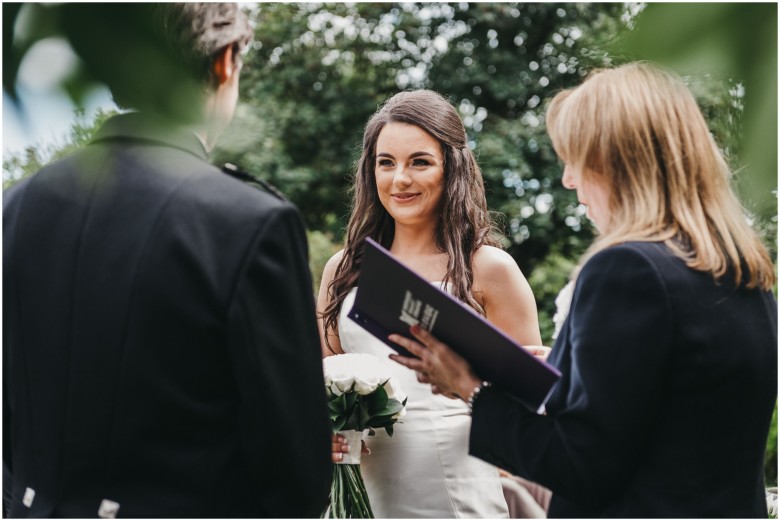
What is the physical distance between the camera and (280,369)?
5.24 ft

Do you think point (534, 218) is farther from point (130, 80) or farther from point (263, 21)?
point (130, 80)

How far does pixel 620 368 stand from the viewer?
1.66 meters

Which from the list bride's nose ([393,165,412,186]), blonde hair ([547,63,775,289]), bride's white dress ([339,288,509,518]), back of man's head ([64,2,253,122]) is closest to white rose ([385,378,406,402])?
bride's white dress ([339,288,509,518])

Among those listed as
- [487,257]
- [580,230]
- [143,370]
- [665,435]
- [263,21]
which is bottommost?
[665,435]

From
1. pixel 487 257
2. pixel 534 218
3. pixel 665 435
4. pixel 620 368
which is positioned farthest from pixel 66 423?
pixel 534 218

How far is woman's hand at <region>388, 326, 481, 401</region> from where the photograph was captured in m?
1.93

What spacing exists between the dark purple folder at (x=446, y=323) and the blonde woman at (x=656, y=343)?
83 millimetres

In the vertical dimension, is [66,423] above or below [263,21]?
below

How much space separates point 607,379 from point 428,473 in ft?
5.43

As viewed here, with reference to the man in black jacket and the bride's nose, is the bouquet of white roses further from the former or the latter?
the man in black jacket

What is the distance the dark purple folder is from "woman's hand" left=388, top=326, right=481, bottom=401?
19 mm

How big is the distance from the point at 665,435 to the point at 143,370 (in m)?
1.12

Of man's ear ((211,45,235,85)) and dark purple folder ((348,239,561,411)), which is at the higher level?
man's ear ((211,45,235,85))

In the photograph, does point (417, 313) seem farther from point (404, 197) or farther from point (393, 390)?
point (404, 197)
